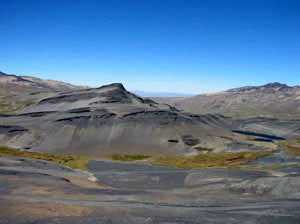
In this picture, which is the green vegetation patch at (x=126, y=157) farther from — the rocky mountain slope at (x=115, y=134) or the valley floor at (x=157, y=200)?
the valley floor at (x=157, y=200)

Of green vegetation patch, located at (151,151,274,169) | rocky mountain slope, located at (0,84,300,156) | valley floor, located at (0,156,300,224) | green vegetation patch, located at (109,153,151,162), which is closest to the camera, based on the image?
valley floor, located at (0,156,300,224)

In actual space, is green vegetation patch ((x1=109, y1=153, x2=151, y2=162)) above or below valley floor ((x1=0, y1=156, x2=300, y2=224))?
below

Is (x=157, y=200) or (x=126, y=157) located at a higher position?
(x=157, y=200)

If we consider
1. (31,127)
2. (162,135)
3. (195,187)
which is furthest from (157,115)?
(195,187)

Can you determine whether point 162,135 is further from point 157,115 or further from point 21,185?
point 21,185

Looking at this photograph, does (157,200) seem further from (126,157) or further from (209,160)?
(126,157)

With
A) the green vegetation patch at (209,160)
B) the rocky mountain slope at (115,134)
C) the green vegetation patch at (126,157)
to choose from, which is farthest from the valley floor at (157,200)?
the rocky mountain slope at (115,134)

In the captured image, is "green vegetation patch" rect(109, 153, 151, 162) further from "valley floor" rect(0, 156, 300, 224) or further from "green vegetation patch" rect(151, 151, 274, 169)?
"valley floor" rect(0, 156, 300, 224)

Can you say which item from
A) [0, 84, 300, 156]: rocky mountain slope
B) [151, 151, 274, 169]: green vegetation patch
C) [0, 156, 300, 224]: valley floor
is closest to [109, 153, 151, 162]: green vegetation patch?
[0, 84, 300, 156]: rocky mountain slope

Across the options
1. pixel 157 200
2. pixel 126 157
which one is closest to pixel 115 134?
pixel 126 157
